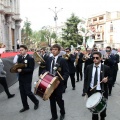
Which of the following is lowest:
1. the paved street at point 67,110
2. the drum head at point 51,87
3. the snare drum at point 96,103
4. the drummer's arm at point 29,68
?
the paved street at point 67,110

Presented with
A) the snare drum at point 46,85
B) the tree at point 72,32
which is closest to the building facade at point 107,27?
the tree at point 72,32

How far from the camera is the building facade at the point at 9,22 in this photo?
2711 cm

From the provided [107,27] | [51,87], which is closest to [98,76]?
[51,87]

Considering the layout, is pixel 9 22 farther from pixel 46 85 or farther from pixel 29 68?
pixel 46 85

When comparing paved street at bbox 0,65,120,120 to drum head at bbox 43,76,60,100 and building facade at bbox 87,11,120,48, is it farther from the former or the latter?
building facade at bbox 87,11,120,48

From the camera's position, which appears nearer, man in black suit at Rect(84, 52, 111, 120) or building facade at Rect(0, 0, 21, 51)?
man in black suit at Rect(84, 52, 111, 120)

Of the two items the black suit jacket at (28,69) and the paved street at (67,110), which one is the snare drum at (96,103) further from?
the black suit jacket at (28,69)

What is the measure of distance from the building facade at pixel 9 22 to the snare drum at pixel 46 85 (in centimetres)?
1939

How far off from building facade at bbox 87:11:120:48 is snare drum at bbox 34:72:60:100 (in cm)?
6423

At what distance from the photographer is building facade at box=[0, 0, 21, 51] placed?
27.1m

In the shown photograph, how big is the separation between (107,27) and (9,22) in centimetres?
4823

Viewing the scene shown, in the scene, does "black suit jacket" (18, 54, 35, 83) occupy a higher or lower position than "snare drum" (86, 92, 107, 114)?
higher

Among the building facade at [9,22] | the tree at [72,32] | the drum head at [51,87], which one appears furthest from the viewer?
the tree at [72,32]

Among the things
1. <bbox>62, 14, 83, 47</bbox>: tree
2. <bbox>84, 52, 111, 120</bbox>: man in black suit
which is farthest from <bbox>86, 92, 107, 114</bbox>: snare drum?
<bbox>62, 14, 83, 47</bbox>: tree
